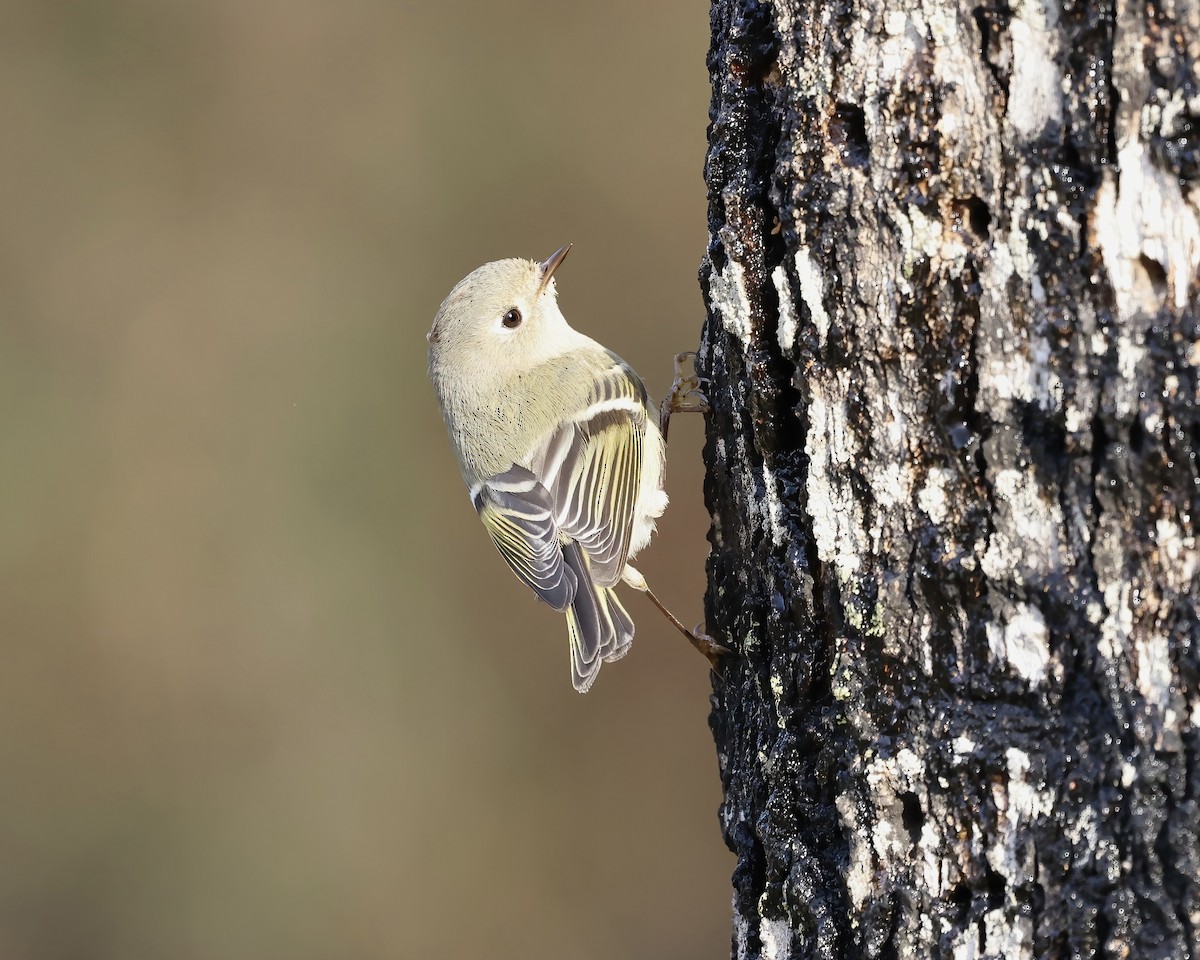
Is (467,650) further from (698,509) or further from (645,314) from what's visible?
(645,314)

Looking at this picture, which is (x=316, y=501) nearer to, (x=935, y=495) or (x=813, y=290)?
(x=813, y=290)

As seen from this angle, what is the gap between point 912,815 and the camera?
1.32m

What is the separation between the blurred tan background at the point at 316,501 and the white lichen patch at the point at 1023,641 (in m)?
3.00

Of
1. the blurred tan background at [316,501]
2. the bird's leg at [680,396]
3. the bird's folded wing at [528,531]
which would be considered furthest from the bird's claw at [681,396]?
the blurred tan background at [316,501]

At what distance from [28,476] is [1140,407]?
4.46m

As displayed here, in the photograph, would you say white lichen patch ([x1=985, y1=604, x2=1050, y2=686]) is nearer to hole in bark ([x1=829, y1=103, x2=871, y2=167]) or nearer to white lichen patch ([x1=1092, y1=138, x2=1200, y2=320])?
white lichen patch ([x1=1092, y1=138, x2=1200, y2=320])

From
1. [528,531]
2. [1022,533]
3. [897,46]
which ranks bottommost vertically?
[1022,533]

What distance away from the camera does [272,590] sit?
457 centimetres

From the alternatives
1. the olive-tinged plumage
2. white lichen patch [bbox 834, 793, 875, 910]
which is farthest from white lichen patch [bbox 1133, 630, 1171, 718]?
the olive-tinged plumage

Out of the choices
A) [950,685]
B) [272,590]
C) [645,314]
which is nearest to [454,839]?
[272,590]

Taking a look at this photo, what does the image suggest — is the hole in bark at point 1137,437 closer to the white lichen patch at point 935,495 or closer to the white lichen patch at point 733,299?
the white lichen patch at point 935,495

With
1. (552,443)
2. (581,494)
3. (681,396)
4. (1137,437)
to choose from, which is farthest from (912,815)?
(552,443)

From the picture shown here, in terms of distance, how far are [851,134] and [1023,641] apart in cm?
60

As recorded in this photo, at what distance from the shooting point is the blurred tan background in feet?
14.7
